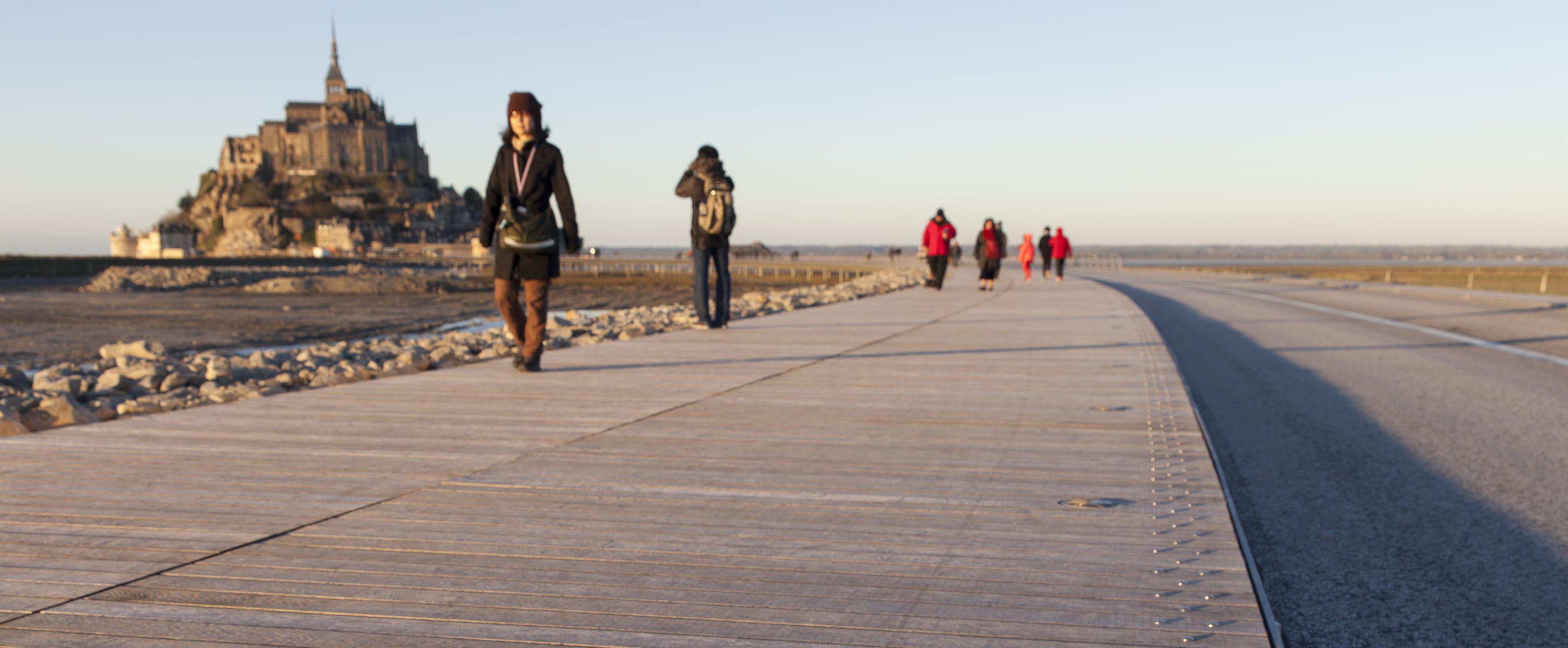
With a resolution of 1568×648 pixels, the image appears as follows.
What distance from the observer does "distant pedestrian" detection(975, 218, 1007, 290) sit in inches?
896

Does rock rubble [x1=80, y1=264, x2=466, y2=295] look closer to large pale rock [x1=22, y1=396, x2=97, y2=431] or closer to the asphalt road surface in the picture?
the asphalt road surface

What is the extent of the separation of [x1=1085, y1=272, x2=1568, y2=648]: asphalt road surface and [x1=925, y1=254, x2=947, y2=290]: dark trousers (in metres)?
9.66

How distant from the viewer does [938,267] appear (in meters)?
22.7

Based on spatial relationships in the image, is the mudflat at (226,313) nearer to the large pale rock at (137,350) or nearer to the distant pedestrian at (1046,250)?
the large pale rock at (137,350)

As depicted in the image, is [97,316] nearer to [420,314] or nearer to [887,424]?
[420,314]

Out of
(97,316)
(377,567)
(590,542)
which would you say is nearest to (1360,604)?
(590,542)

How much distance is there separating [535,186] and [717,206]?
383 centimetres

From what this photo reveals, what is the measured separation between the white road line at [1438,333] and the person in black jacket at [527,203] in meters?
9.97

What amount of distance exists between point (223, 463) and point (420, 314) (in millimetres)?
36557

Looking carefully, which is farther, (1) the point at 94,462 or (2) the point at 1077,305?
(2) the point at 1077,305

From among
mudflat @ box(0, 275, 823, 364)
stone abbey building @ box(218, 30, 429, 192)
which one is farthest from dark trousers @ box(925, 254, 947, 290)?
stone abbey building @ box(218, 30, 429, 192)

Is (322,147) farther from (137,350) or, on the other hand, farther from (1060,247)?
(137,350)

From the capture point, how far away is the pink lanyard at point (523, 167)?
22.6 ft

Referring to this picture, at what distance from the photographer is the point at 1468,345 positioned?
12.9 meters
